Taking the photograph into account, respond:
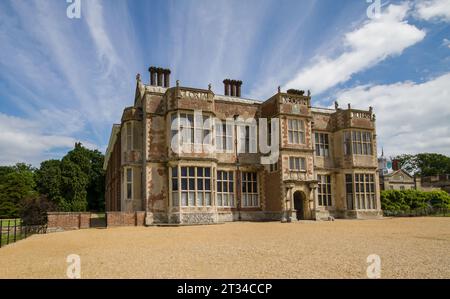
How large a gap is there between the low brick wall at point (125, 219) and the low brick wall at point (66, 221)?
1236mm

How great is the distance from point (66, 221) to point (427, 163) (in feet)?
281

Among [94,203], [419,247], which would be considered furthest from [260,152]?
[94,203]

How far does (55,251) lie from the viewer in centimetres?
1209

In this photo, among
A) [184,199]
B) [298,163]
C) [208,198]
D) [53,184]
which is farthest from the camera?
[53,184]

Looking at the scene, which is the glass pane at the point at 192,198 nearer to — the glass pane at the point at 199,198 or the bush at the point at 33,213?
the glass pane at the point at 199,198

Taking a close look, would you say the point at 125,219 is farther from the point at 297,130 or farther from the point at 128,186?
the point at 297,130

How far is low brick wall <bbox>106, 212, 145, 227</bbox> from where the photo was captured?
2228 cm

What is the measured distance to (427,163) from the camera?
286ft

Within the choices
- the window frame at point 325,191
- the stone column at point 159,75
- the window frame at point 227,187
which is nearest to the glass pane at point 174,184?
the window frame at point 227,187

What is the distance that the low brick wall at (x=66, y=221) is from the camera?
20.6 metres

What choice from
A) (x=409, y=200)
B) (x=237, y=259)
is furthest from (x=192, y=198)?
(x=409, y=200)

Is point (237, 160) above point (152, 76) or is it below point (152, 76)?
below
